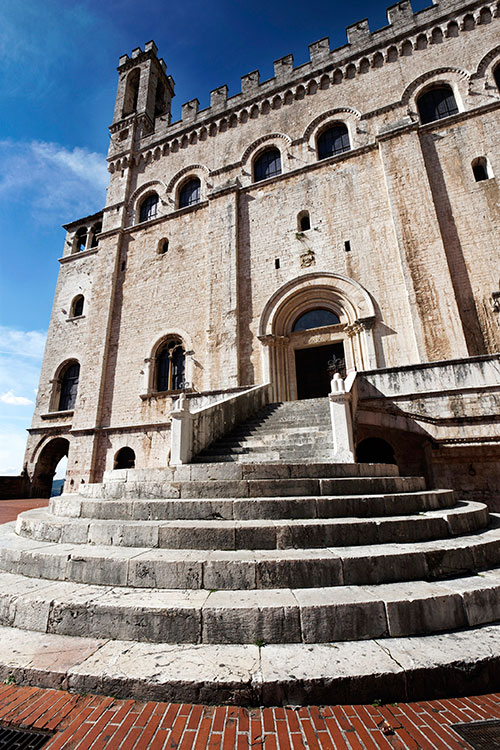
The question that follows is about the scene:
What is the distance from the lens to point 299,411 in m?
9.53

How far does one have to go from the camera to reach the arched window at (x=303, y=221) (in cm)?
1405

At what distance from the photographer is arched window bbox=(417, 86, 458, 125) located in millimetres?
13062

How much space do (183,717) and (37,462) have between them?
58.1 feet

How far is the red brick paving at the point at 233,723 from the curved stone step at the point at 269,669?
6 centimetres

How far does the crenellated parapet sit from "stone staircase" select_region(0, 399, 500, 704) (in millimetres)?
16262

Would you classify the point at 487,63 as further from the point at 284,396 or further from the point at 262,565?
the point at 262,565

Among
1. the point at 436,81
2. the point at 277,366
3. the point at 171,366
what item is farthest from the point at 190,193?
the point at 436,81

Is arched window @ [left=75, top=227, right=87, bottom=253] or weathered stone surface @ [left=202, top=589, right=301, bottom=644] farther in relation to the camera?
arched window @ [left=75, top=227, right=87, bottom=253]

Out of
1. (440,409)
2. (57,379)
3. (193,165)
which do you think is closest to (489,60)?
(193,165)

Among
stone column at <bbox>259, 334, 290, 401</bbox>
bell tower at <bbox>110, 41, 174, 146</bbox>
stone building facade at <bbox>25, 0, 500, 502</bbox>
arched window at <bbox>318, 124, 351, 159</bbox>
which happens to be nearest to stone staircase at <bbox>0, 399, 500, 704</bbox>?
stone building facade at <bbox>25, 0, 500, 502</bbox>

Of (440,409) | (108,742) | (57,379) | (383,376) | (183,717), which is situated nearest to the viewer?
(108,742)

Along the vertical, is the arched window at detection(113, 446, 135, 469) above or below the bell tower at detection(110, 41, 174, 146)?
below

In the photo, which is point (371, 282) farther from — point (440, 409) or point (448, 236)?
point (440, 409)

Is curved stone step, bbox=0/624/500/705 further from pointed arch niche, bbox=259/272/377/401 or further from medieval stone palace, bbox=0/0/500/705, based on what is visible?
pointed arch niche, bbox=259/272/377/401
